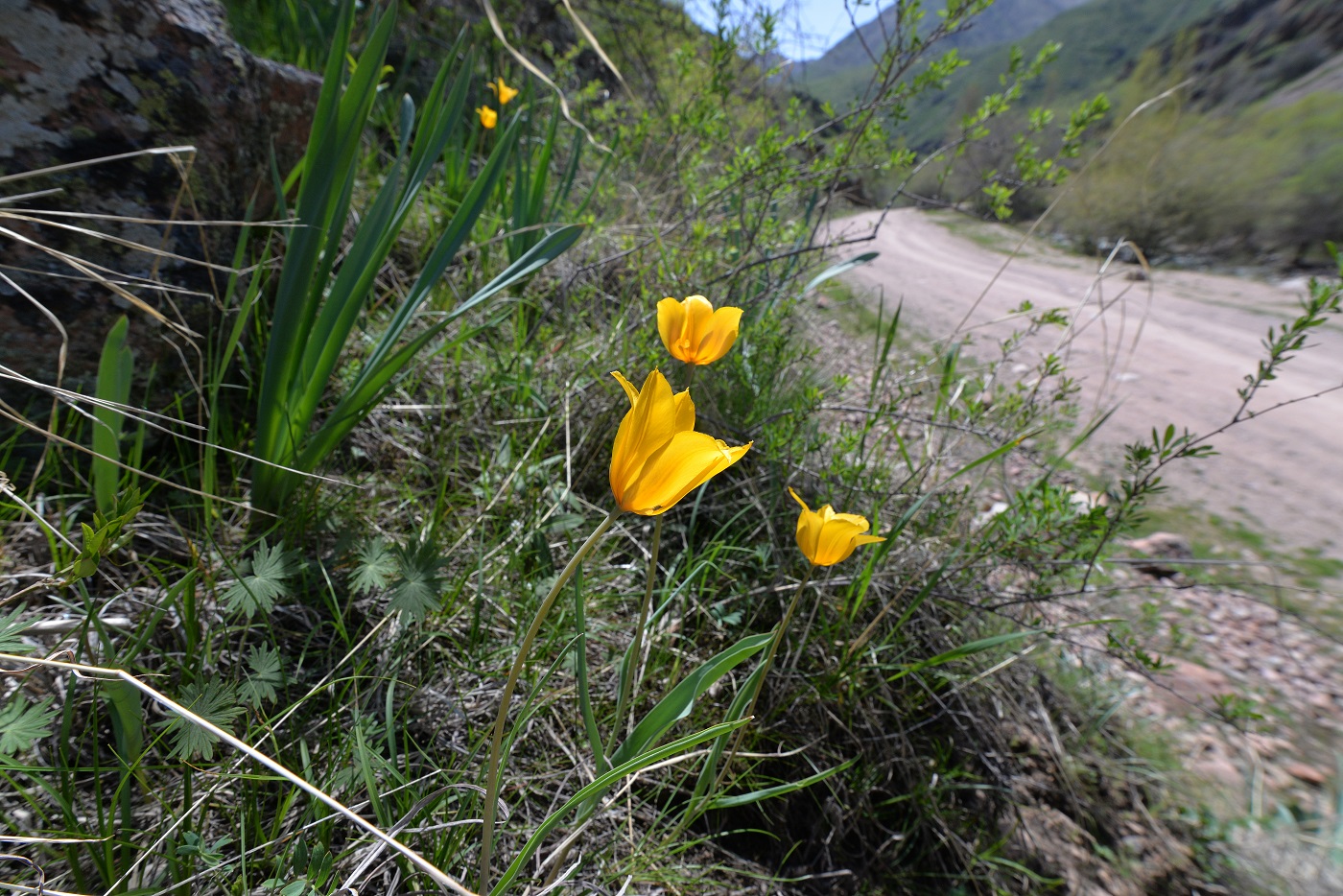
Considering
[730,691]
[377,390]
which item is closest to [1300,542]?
[730,691]

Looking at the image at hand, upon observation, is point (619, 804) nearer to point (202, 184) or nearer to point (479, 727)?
point (479, 727)

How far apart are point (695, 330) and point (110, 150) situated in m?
1.27

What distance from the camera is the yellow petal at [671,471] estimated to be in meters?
0.69

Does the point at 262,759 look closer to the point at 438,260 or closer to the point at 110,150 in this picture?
the point at 438,260

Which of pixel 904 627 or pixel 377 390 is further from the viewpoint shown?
pixel 904 627

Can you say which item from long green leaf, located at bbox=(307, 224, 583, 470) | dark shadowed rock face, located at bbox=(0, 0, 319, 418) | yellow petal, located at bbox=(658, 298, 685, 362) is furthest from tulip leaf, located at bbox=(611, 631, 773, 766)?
dark shadowed rock face, located at bbox=(0, 0, 319, 418)

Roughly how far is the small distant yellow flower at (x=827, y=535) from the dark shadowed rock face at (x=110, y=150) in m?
1.17

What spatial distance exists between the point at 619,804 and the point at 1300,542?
3456 mm

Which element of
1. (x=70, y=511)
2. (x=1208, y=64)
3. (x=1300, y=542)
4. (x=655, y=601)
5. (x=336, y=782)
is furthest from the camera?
(x=1208, y=64)

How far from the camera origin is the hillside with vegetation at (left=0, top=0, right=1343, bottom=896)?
0.85 m

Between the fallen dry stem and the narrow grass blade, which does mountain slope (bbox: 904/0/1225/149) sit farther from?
the fallen dry stem

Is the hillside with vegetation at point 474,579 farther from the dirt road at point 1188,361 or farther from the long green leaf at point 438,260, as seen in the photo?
the dirt road at point 1188,361

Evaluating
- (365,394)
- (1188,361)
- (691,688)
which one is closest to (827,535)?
(691,688)

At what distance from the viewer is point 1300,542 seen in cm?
285
